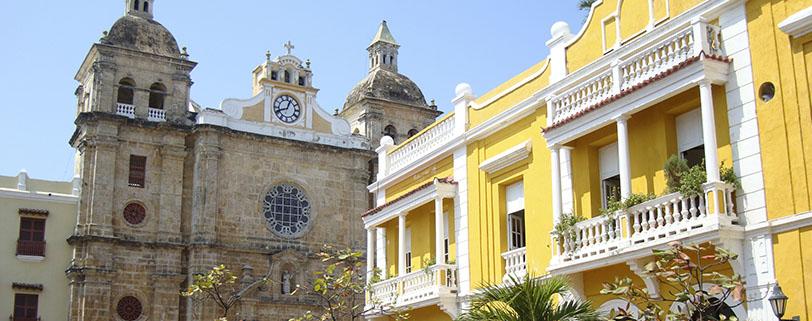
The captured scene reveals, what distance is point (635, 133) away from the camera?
14.6 meters

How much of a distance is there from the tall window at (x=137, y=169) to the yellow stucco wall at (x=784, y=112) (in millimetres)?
26774

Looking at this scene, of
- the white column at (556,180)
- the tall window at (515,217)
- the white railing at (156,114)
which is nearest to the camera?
the white column at (556,180)

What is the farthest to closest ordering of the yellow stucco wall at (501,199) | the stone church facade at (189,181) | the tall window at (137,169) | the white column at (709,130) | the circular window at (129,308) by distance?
the tall window at (137,169), the stone church facade at (189,181), the circular window at (129,308), the yellow stucco wall at (501,199), the white column at (709,130)

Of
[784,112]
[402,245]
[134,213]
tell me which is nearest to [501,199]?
[402,245]

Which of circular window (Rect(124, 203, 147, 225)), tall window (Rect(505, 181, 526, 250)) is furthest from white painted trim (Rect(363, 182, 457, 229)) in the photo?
circular window (Rect(124, 203, 147, 225))

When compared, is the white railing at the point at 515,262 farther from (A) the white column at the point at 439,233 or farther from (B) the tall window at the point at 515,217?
(A) the white column at the point at 439,233

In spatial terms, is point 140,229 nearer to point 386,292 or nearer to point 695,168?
point 386,292

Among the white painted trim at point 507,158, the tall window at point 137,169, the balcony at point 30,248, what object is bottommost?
the white painted trim at point 507,158

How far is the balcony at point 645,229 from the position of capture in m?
12.2

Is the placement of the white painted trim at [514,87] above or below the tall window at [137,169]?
below

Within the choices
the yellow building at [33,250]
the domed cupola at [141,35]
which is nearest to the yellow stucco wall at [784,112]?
the yellow building at [33,250]

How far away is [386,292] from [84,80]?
21780mm

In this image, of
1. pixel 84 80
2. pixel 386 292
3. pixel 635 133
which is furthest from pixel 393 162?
pixel 84 80

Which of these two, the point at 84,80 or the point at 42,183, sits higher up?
the point at 84,80
